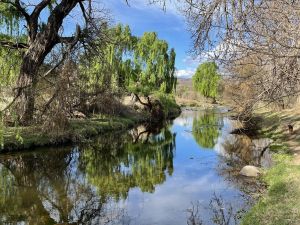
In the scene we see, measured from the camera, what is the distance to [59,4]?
65.7ft

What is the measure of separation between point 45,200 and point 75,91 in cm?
1042

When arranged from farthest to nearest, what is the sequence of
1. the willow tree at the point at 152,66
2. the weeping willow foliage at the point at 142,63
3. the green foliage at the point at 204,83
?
the green foliage at the point at 204,83 → the willow tree at the point at 152,66 → the weeping willow foliage at the point at 142,63

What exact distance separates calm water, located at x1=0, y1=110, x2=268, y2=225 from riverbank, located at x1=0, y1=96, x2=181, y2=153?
2.42ft

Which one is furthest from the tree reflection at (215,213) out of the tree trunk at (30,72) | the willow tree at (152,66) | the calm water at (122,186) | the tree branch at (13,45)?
the willow tree at (152,66)

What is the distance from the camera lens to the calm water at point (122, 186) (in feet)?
32.2

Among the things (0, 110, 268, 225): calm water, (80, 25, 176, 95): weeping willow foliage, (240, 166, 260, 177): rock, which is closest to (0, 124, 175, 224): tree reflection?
(0, 110, 268, 225): calm water

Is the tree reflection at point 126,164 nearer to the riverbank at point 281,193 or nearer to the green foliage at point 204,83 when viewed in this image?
the riverbank at point 281,193

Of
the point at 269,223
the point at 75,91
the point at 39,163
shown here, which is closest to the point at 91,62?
the point at 75,91

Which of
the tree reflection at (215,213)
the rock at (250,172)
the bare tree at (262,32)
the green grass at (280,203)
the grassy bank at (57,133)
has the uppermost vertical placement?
the bare tree at (262,32)

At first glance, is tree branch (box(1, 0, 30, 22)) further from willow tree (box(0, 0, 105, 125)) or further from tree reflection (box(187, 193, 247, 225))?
tree reflection (box(187, 193, 247, 225))

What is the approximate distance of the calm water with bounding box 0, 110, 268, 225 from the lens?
982cm

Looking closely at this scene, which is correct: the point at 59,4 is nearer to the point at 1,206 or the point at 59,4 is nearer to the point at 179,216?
the point at 1,206

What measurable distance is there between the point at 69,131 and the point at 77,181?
24.8ft

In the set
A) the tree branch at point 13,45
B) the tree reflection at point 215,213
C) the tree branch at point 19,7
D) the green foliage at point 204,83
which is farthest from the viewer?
the green foliage at point 204,83
